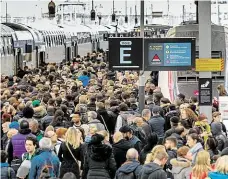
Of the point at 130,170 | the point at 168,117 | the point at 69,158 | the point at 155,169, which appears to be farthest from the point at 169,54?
the point at 155,169

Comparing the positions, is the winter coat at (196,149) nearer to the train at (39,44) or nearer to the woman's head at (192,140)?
the woman's head at (192,140)

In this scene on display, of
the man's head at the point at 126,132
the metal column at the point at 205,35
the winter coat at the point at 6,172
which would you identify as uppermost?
the metal column at the point at 205,35

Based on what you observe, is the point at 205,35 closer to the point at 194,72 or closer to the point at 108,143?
the point at 108,143

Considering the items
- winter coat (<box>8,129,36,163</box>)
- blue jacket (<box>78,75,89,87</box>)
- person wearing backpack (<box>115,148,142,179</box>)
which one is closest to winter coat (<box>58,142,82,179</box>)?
winter coat (<box>8,129,36,163</box>)

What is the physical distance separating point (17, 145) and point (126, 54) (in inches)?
233

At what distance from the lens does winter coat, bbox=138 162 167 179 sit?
10.2 meters

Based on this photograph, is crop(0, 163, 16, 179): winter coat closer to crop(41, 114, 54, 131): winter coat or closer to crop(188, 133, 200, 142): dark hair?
crop(188, 133, 200, 142): dark hair

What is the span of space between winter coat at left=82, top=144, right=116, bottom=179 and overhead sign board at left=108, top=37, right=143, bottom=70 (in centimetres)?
681

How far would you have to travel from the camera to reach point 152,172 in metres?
10.2

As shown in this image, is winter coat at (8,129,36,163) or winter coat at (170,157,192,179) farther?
winter coat at (8,129,36,163)

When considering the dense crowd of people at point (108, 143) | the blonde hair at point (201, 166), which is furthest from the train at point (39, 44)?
the blonde hair at point (201, 166)

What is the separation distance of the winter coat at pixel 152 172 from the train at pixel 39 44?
22.9 meters

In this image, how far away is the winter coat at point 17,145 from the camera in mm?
13023

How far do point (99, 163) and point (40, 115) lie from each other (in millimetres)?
5072
